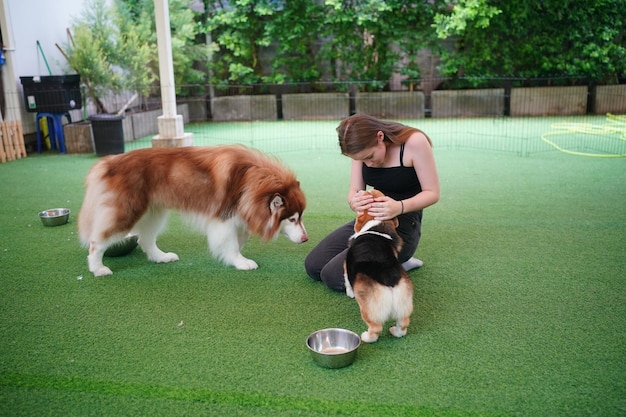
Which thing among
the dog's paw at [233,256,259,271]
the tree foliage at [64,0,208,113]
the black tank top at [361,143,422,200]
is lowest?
the dog's paw at [233,256,259,271]

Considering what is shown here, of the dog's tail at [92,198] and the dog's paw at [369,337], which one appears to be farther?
the dog's tail at [92,198]

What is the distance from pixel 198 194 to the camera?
362cm

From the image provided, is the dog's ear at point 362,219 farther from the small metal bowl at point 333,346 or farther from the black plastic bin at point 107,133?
the black plastic bin at point 107,133

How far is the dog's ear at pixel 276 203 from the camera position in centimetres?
349

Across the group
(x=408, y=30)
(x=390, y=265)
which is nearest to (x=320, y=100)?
(x=408, y=30)

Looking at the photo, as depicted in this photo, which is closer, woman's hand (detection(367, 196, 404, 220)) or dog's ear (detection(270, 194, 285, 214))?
woman's hand (detection(367, 196, 404, 220))

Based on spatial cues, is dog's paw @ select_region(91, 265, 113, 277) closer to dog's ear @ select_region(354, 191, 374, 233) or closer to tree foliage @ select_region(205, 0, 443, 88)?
dog's ear @ select_region(354, 191, 374, 233)

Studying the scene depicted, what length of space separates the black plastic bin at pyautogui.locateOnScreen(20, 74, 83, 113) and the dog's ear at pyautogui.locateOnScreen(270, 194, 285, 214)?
619 cm

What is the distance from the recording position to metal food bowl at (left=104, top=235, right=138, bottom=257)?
13.3 ft

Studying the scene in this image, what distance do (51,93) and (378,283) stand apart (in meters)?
7.49

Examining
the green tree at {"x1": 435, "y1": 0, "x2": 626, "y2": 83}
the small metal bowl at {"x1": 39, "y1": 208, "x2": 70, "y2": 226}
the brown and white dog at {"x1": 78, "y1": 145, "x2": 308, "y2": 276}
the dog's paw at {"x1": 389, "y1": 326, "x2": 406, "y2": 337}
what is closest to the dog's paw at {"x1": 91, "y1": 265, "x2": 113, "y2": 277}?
the brown and white dog at {"x1": 78, "y1": 145, "x2": 308, "y2": 276}

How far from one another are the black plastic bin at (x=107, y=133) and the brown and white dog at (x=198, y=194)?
181 inches

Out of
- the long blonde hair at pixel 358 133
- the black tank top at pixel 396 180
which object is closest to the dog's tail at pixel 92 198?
the long blonde hair at pixel 358 133

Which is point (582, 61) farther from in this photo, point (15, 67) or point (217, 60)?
point (15, 67)
